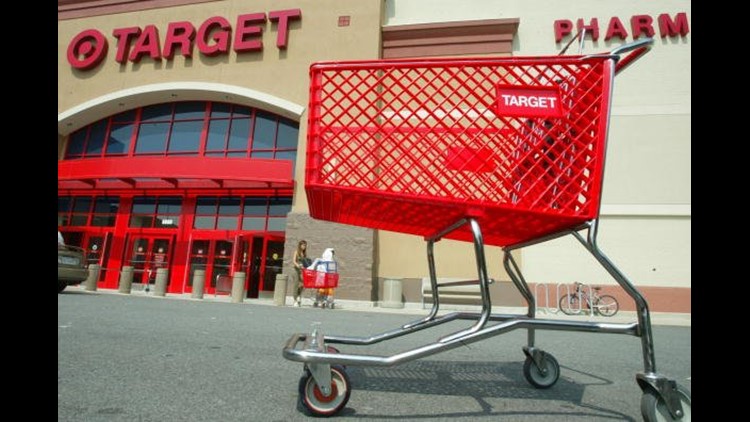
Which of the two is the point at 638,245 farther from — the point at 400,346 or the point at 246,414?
the point at 246,414

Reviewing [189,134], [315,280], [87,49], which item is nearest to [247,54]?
[189,134]

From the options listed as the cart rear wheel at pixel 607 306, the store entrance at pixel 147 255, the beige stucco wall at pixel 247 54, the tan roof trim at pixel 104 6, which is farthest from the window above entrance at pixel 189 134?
the cart rear wheel at pixel 607 306

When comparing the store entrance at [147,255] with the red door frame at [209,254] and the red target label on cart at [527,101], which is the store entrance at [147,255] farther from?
the red target label on cart at [527,101]

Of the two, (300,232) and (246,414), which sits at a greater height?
(300,232)

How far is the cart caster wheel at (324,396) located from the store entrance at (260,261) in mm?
→ 11988

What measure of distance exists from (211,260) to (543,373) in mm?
13183

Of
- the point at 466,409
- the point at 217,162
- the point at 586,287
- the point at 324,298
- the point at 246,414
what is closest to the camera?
the point at 246,414

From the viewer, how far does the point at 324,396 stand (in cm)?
163

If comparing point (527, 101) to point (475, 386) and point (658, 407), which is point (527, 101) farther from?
point (475, 386)

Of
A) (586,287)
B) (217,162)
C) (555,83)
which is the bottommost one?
(586,287)

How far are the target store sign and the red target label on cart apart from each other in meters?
13.2

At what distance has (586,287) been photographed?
36.5ft

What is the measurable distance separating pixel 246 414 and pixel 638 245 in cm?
1274
